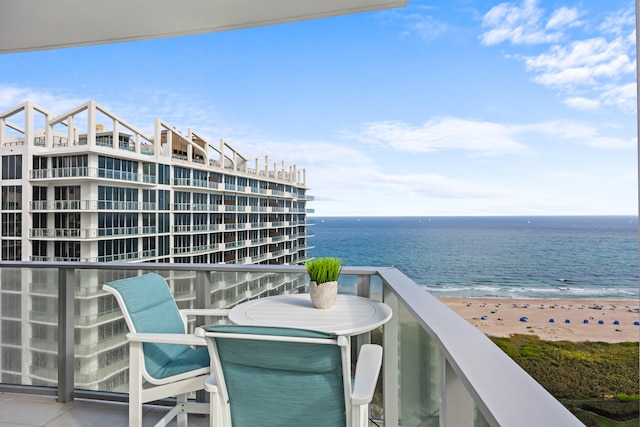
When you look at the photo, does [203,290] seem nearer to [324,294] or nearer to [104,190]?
[324,294]

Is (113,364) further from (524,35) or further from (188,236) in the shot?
(524,35)

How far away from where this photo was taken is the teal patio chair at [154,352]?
78.7 inches

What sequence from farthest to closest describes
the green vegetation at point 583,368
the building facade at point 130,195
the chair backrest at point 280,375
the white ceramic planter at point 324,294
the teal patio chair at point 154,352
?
the building facade at point 130,195
the green vegetation at point 583,368
the white ceramic planter at point 324,294
the teal patio chair at point 154,352
the chair backrest at point 280,375

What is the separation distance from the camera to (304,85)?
3744cm

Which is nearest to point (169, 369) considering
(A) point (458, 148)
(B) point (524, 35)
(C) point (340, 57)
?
(C) point (340, 57)

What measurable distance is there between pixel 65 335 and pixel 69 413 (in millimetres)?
488

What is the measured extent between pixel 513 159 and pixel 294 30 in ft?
83.6

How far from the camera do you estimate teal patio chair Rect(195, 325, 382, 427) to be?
1.24m

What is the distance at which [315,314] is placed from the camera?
6.78 feet

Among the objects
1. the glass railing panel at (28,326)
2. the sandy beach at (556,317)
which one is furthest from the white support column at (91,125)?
the glass railing panel at (28,326)

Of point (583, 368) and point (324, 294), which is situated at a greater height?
point (324, 294)

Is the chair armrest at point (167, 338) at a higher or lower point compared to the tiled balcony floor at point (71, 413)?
higher

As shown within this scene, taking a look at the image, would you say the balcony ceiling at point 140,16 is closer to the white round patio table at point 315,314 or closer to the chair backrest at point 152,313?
the chair backrest at point 152,313

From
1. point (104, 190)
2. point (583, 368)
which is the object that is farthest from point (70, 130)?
point (583, 368)
